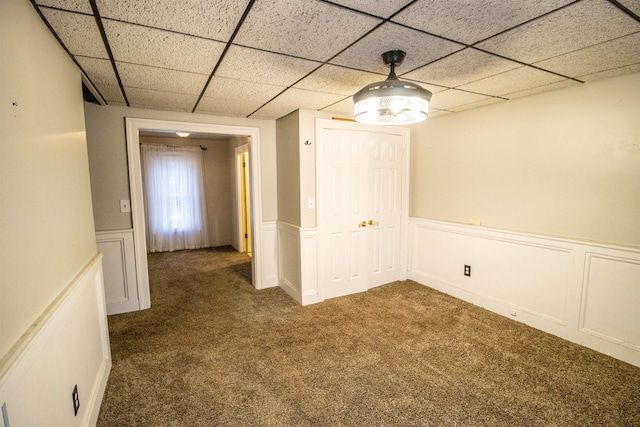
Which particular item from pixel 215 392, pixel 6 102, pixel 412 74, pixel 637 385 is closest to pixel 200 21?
pixel 6 102

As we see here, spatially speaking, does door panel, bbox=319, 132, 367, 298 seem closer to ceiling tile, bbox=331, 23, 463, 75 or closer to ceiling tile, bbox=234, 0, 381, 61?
ceiling tile, bbox=331, 23, 463, 75

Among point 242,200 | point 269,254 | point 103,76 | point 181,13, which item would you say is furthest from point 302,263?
point 242,200

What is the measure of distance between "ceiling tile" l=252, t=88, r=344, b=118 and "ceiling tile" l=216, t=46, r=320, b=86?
345mm

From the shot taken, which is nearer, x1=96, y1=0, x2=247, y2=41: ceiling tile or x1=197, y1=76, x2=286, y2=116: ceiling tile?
x1=96, y1=0, x2=247, y2=41: ceiling tile

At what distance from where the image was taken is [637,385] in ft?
6.69

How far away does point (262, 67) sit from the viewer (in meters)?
2.03

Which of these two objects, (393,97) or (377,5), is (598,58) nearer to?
(393,97)

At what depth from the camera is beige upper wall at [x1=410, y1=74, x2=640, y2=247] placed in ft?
7.54

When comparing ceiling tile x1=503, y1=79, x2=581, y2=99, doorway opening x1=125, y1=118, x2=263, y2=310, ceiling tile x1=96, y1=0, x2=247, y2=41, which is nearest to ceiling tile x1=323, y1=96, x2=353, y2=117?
doorway opening x1=125, y1=118, x2=263, y2=310

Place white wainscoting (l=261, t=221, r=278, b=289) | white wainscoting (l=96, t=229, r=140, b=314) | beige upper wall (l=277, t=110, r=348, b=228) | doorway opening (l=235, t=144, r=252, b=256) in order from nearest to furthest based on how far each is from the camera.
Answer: white wainscoting (l=96, t=229, r=140, b=314) < beige upper wall (l=277, t=110, r=348, b=228) < white wainscoting (l=261, t=221, r=278, b=289) < doorway opening (l=235, t=144, r=252, b=256)

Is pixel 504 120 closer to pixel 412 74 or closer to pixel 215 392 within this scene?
pixel 412 74

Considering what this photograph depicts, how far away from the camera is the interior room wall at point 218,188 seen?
644 centimetres

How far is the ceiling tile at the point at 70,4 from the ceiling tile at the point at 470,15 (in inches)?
54.3

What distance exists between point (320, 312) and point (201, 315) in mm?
1275
